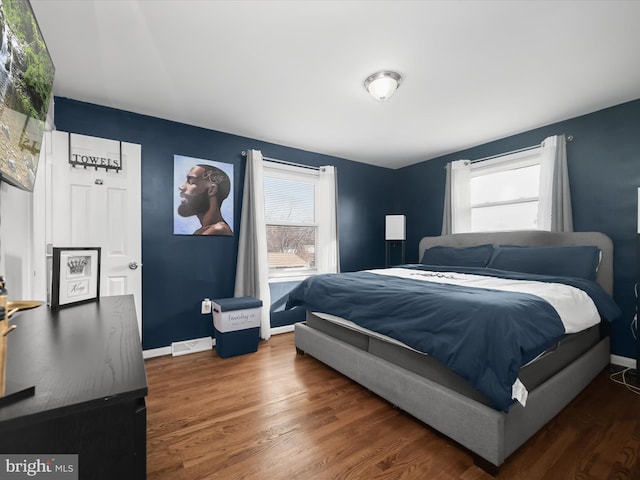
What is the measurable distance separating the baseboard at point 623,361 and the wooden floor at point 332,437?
479 mm

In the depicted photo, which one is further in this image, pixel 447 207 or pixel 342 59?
pixel 447 207

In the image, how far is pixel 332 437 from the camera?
1.78m

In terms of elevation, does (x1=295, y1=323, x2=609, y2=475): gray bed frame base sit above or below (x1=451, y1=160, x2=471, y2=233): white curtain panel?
below

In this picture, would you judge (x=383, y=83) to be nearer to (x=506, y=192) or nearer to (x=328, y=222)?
(x=328, y=222)

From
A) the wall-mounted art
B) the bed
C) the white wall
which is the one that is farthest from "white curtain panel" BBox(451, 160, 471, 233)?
the white wall

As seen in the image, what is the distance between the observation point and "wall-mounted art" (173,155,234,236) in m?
3.24

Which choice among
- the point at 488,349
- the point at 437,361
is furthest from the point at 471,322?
the point at 437,361

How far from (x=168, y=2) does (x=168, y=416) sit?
259cm

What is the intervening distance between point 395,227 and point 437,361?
3039 millimetres

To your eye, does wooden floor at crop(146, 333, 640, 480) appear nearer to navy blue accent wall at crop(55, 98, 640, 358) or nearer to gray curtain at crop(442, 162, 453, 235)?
navy blue accent wall at crop(55, 98, 640, 358)

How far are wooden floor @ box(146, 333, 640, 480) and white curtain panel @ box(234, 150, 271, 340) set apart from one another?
1.13 meters

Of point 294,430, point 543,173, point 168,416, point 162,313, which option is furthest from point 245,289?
point 543,173

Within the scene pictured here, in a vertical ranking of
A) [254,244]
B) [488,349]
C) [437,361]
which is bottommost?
[437,361]

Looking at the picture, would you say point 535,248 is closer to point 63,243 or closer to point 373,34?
point 373,34
